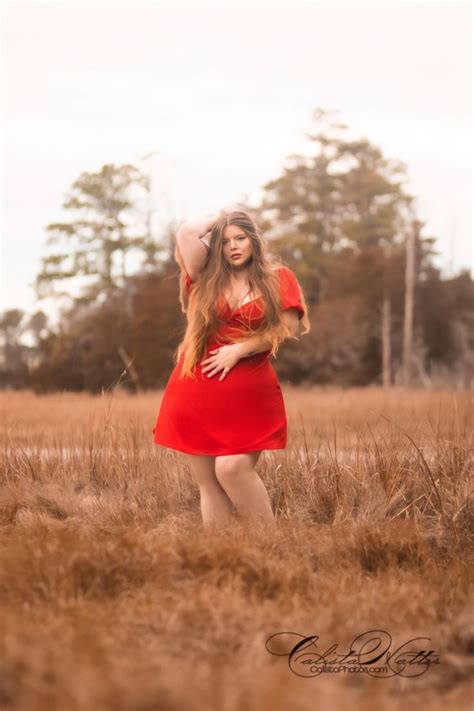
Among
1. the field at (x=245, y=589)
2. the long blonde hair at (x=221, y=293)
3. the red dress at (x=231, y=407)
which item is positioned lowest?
the field at (x=245, y=589)

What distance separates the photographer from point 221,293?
4160 mm

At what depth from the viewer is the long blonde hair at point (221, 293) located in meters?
4.12

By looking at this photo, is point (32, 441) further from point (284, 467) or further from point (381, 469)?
point (381, 469)

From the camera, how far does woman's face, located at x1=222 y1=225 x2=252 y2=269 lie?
4.18m

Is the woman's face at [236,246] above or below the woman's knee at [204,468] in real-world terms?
above

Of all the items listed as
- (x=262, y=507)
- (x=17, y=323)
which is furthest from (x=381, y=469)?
(x=17, y=323)

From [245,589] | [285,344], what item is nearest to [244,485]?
[245,589]

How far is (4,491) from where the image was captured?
5.11 m

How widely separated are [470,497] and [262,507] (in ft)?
3.88

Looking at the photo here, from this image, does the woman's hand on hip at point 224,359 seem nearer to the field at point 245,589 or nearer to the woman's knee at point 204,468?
the woman's knee at point 204,468

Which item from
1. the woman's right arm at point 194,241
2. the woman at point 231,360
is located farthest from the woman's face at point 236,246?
the woman's right arm at point 194,241

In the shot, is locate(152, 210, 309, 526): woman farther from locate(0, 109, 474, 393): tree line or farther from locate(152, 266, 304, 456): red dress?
locate(0, 109, 474, 393): tree line

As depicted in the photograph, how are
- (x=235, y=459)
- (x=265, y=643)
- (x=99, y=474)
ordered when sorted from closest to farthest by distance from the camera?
(x=265, y=643)
(x=235, y=459)
(x=99, y=474)

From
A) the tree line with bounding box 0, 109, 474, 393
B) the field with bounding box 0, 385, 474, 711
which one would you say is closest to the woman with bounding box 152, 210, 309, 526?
the field with bounding box 0, 385, 474, 711
